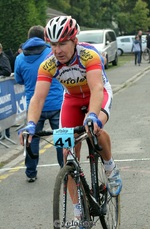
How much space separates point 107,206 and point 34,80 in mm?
3047

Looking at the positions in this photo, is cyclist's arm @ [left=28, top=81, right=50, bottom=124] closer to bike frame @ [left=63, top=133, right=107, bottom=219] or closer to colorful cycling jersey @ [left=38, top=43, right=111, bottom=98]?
colorful cycling jersey @ [left=38, top=43, right=111, bottom=98]

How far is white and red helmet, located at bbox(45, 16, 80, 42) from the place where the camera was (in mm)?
4586

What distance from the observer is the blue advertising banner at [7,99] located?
36.3 feet

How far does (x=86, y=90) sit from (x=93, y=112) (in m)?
0.68

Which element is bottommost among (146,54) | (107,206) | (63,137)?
(146,54)

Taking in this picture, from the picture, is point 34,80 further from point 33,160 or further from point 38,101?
point 38,101

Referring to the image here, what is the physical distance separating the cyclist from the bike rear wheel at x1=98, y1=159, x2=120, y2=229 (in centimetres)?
6

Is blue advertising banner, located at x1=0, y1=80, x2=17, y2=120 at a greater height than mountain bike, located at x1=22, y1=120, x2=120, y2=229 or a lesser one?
lesser

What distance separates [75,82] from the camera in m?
5.05

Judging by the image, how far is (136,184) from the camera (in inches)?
294

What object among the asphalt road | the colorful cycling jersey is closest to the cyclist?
the colorful cycling jersey

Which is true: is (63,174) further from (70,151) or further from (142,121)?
(142,121)

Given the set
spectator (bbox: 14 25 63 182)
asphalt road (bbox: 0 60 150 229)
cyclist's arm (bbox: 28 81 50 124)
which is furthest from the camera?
spectator (bbox: 14 25 63 182)

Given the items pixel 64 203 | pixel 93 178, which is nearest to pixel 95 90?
pixel 93 178
